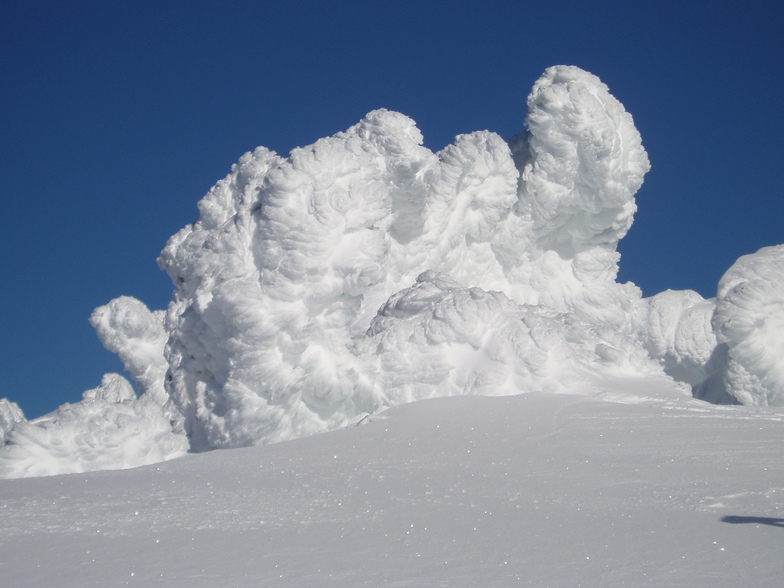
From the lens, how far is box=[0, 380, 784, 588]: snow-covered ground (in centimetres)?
571

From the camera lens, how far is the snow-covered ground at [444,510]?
5.71 meters

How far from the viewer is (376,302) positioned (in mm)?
→ 18250

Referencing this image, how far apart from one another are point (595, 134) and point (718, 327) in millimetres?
4824

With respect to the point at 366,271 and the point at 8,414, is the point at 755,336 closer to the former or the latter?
the point at 366,271

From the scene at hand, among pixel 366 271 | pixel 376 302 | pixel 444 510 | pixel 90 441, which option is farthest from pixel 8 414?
pixel 444 510

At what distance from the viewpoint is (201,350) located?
53.6 feet

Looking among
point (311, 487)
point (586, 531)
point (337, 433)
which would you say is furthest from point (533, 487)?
point (337, 433)

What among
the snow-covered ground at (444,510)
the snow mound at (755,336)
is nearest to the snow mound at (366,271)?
the snow mound at (755,336)

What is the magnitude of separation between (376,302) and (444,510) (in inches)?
430

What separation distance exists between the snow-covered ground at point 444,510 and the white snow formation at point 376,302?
344 cm

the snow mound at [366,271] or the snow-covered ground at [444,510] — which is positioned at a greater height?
the snow mound at [366,271]

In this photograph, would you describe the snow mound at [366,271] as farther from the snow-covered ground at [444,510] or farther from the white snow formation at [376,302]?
the snow-covered ground at [444,510]

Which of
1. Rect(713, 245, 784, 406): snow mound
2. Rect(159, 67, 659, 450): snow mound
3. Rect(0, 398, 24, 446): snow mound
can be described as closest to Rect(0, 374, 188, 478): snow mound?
Rect(159, 67, 659, 450): snow mound

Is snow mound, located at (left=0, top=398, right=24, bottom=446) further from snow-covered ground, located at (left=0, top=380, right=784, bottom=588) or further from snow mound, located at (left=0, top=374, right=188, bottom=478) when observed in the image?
snow-covered ground, located at (left=0, top=380, right=784, bottom=588)
